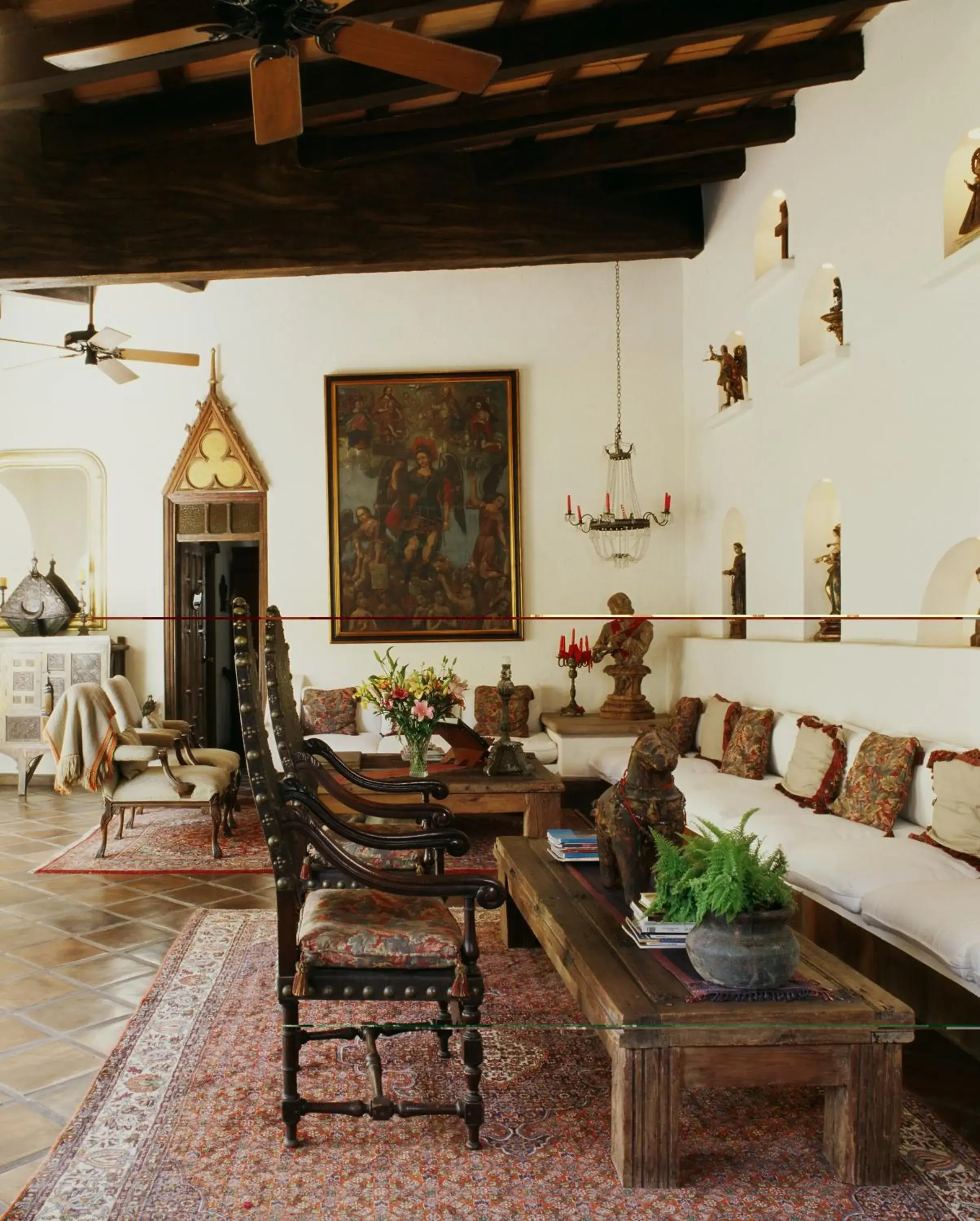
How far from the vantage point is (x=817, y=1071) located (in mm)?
2209

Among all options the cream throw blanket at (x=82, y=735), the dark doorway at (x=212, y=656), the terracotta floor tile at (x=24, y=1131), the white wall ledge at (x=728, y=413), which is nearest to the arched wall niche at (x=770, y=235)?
the white wall ledge at (x=728, y=413)

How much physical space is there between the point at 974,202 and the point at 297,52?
2561 millimetres

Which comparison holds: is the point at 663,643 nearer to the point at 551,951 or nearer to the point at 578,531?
the point at 551,951

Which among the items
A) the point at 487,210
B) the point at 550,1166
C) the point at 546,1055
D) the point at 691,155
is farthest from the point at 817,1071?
the point at 691,155

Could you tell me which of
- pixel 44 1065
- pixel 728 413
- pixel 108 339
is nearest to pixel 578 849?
pixel 44 1065

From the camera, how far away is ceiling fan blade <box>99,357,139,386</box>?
602 centimetres

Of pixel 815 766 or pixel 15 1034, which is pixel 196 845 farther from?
pixel 815 766

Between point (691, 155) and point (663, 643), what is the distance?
4.47 m

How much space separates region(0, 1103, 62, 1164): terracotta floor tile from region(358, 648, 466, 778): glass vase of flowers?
1.27 metres

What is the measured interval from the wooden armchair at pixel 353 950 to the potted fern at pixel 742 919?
0.46m

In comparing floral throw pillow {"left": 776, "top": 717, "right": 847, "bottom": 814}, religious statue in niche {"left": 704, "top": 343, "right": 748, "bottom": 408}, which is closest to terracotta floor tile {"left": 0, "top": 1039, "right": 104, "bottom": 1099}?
floral throw pillow {"left": 776, "top": 717, "right": 847, "bottom": 814}

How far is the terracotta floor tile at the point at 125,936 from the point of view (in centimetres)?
397

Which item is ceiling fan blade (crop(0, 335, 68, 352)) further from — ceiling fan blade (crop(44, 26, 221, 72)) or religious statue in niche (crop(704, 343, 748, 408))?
religious statue in niche (crop(704, 343, 748, 408))

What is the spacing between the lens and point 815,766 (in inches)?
137
